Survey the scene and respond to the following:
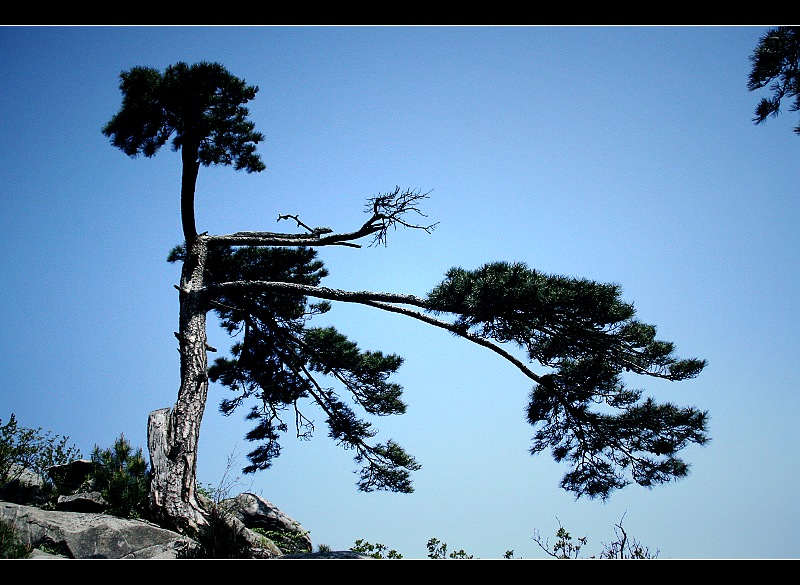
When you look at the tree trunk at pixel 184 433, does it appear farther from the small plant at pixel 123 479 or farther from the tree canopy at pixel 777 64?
the tree canopy at pixel 777 64

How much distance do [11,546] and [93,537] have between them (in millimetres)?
959

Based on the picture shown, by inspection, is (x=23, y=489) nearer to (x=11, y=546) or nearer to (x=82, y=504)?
(x=82, y=504)

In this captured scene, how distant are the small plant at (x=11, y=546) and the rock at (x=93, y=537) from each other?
1.09 feet

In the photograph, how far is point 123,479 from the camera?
7.75m

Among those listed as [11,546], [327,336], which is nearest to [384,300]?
[327,336]

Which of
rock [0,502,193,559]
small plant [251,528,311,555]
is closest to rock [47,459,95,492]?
rock [0,502,193,559]

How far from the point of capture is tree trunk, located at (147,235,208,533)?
7297 mm

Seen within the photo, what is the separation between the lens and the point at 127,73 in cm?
964

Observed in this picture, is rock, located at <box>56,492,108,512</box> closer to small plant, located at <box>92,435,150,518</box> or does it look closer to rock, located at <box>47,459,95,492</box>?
small plant, located at <box>92,435,150,518</box>

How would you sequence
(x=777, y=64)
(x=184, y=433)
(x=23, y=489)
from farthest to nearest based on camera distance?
(x=23, y=489), (x=184, y=433), (x=777, y=64)

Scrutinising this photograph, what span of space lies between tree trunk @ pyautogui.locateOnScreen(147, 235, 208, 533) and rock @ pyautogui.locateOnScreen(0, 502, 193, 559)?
1.22 ft

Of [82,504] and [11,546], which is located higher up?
[82,504]
